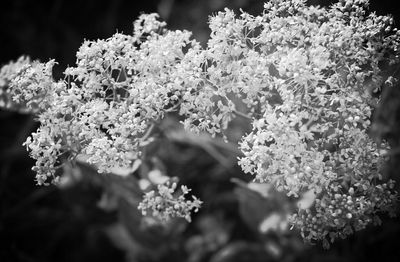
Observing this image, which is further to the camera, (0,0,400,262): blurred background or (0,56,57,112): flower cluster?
(0,0,400,262): blurred background

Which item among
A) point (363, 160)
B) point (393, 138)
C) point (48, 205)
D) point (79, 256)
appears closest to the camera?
point (363, 160)

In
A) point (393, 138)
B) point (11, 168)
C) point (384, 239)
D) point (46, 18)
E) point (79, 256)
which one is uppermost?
point (46, 18)

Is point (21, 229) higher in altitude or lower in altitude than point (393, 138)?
lower

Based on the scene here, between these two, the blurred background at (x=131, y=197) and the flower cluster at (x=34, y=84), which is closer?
the flower cluster at (x=34, y=84)

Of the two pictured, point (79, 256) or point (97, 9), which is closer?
point (79, 256)

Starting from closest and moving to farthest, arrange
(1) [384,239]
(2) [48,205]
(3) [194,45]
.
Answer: (3) [194,45]
(1) [384,239]
(2) [48,205]

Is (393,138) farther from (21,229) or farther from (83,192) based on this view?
(21,229)

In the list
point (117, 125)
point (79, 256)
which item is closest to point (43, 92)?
point (117, 125)

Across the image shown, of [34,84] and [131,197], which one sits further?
[131,197]
